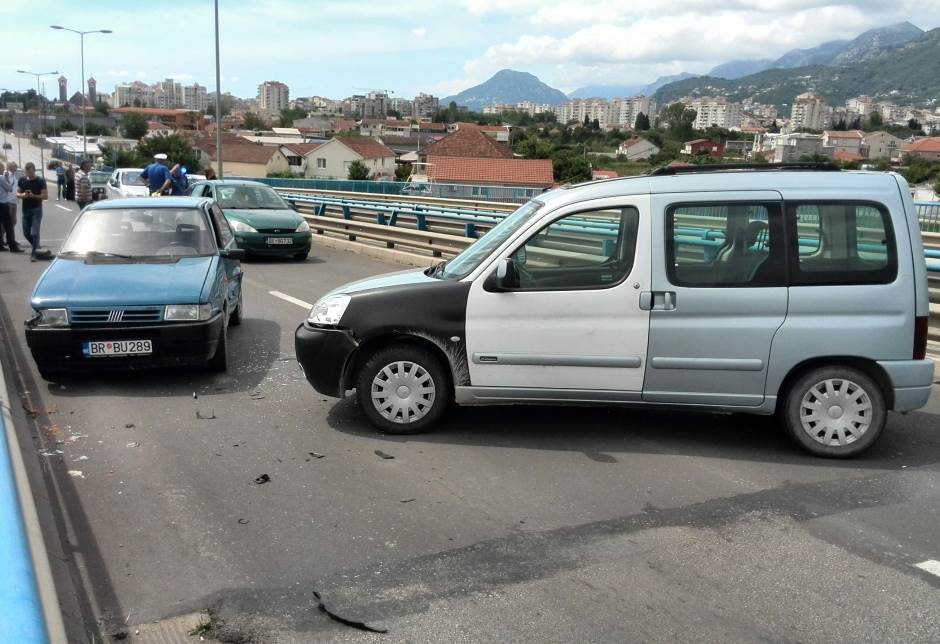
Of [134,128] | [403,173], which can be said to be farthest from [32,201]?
[134,128]

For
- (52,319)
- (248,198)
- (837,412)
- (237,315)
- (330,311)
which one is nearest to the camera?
(837,412)

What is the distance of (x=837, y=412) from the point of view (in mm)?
5945

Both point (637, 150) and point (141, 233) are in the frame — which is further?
point (637, 150)

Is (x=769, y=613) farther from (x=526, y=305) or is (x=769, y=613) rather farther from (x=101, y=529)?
(x=101, y=529)

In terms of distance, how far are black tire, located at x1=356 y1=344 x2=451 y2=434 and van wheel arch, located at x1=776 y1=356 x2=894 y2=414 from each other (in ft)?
7.74

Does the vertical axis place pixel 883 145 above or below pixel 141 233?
above

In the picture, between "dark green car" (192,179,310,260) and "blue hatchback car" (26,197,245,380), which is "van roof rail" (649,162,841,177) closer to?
"blue hatchback car" (26,197,245,380)

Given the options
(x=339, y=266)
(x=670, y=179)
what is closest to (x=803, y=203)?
(x=670, y=179)

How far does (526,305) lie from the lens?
602 centimetres

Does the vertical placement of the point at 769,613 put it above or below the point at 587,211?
below

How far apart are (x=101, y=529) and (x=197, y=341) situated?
3102 millimetres

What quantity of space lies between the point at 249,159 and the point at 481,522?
105192mm

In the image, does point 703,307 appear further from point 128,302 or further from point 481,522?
point 128,302

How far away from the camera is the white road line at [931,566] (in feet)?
13.9
